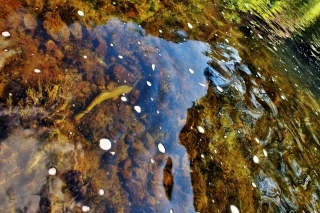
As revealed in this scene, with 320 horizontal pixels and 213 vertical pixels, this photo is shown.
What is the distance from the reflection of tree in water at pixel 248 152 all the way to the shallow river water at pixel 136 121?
30 mm

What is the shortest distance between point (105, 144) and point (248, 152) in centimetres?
362

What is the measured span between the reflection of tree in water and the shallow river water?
3 cm

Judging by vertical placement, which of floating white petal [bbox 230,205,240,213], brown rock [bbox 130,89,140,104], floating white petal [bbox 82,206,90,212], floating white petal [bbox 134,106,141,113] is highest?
brown rock [bbox 130,89,140,104]

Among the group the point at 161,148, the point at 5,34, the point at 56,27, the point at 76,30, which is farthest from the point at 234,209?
the point at 5,34

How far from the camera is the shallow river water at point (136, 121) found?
14.4ft

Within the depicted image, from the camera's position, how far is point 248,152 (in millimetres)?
6746

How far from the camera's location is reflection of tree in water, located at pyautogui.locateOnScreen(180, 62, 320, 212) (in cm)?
571

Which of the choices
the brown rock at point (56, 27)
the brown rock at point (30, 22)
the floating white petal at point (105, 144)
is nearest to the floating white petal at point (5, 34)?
the brown rock at point (30, 22)

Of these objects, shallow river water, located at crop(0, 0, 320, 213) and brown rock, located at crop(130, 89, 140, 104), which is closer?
shallow river water, located at crop(0, 0, 320, 213)

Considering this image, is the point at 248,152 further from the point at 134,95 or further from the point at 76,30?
the point at 76,30

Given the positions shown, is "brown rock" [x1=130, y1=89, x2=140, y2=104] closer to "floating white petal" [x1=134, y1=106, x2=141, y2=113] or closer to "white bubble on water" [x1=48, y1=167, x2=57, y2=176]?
"floating white petal" [x1=134, y1=106, x2=141, y2=113]

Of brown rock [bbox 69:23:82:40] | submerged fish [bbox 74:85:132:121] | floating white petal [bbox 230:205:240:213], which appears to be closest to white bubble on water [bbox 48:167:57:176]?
submerged fish [bbox 74:85:132:121]

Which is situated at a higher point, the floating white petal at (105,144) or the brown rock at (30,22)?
the floating white petal at (105,144)

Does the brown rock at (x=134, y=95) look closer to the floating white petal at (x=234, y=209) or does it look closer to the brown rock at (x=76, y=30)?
the brown rock at (x=76, y=30)
